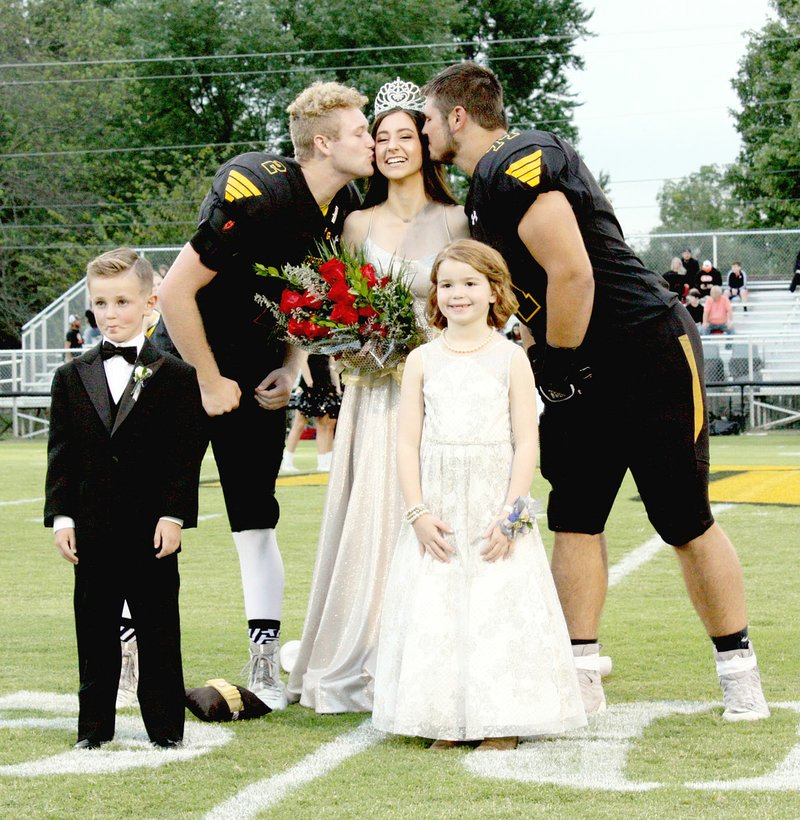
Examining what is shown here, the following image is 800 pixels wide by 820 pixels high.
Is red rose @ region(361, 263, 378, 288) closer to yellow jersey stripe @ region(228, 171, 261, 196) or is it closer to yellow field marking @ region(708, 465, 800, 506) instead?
yellow jersey stripe @ region(228, 171, 261, 196)

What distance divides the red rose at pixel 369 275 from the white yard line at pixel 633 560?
327cm

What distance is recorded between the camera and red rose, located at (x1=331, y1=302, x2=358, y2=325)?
4891mm

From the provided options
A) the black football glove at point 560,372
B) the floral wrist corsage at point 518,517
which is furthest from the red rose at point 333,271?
the floral wrist corsage at point 518,517

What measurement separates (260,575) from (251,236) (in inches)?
48.7

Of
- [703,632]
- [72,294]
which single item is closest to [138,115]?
[72,294]

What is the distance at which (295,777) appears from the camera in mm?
3949

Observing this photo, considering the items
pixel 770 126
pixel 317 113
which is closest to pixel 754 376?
pixel 317 113

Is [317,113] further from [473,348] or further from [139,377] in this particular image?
[139,377]

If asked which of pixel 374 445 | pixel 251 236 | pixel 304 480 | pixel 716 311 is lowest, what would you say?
pixel 304 480

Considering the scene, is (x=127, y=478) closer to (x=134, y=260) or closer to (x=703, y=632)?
(x=134, y=260)

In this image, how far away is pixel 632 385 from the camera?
186 inches

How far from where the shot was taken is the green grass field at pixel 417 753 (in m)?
3.64

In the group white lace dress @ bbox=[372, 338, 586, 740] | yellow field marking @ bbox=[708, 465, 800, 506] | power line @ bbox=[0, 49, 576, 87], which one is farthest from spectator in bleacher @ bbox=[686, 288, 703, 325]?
power line @ bbox=[0, 49, 576, 87]

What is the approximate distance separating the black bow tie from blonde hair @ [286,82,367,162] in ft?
3.80
